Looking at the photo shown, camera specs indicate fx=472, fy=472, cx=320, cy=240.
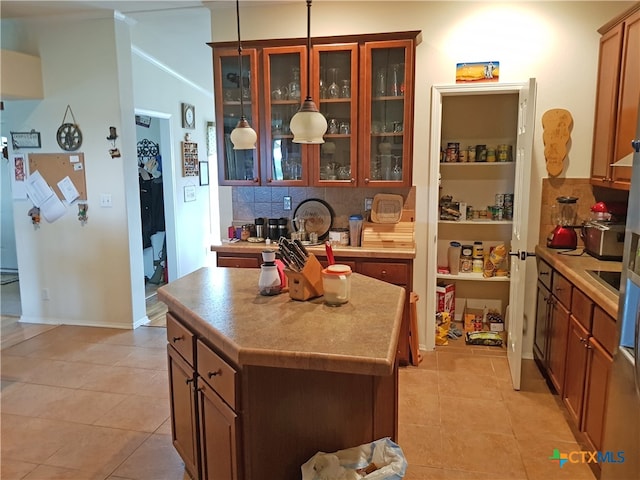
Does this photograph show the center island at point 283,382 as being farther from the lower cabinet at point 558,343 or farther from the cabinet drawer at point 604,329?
the lower cabinet at point 558,343

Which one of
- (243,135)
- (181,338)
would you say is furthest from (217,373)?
(243,135)

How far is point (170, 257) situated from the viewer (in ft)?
18.0

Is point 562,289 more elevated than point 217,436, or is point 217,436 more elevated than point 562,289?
point 562,289

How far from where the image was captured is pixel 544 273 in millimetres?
3256

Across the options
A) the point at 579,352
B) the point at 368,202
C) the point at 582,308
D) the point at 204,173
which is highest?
the point at 204,173

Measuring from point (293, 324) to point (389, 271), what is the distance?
170 centimetres

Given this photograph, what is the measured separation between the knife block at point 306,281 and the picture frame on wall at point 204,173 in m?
4.27

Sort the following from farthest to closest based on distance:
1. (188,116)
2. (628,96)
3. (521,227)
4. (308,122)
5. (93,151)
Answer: (188,116) < (93,151) < (521,227) < (628,96) < (308,122)

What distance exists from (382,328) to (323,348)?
0.94 feet

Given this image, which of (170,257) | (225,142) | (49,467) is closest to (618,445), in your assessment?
(49,467)

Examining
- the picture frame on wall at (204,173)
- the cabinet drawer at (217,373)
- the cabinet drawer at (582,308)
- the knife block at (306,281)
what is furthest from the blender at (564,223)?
the picture frame on wall at (204,173)

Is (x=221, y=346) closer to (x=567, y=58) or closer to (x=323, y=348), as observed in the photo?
(x=323, y=348)

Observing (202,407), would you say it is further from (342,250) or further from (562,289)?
(562,289)

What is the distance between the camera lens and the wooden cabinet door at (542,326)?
3.17 metres
